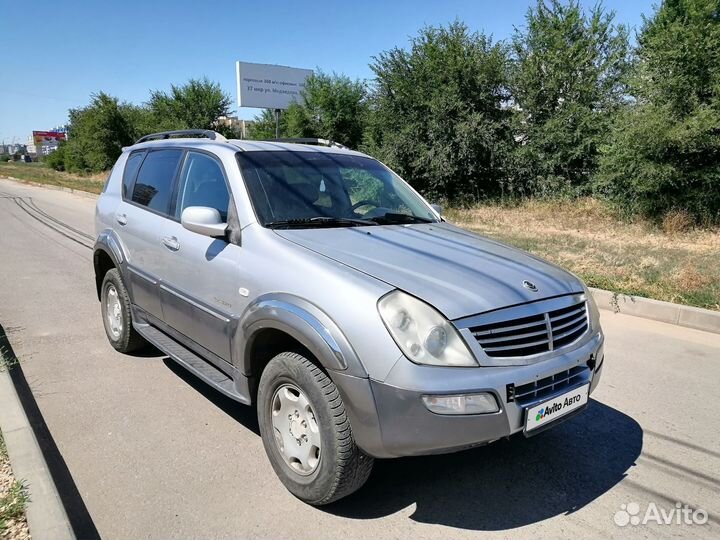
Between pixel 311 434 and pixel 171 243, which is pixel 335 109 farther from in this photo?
pixel 311 434

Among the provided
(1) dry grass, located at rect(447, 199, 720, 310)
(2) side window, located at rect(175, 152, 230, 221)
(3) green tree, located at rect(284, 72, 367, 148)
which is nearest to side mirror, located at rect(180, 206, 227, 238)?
(2) side window, located at rect(175, 152, 230, 221)

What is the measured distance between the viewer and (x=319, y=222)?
3328 millimetres

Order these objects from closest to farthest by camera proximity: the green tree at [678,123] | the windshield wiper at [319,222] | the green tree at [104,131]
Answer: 1. the windshield wiper at [319,222]
2. the green tree at [678,123]
3. the green tree at [104,131]

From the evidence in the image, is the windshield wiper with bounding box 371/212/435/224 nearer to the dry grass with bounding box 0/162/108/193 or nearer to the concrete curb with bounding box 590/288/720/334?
the concrete curb with bounding box 590/288/720/334

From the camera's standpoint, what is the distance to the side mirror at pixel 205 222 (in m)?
3.19

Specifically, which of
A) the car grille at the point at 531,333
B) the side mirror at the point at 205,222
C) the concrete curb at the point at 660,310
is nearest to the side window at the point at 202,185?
the side mirror at the point at 205,222

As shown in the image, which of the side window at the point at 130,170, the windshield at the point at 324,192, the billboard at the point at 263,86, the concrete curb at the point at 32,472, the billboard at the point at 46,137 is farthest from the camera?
the billboard at the point at 46,137

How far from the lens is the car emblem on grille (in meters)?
2.70

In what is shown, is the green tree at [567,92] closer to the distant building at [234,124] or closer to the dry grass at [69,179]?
the dry grass at [69,179]

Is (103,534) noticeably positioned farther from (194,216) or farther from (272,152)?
(272,152)

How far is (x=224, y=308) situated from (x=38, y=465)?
1268 millimetres

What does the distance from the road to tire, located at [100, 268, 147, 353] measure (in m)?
0.14

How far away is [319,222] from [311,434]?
4.28ft

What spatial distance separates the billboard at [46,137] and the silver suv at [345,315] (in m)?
140
